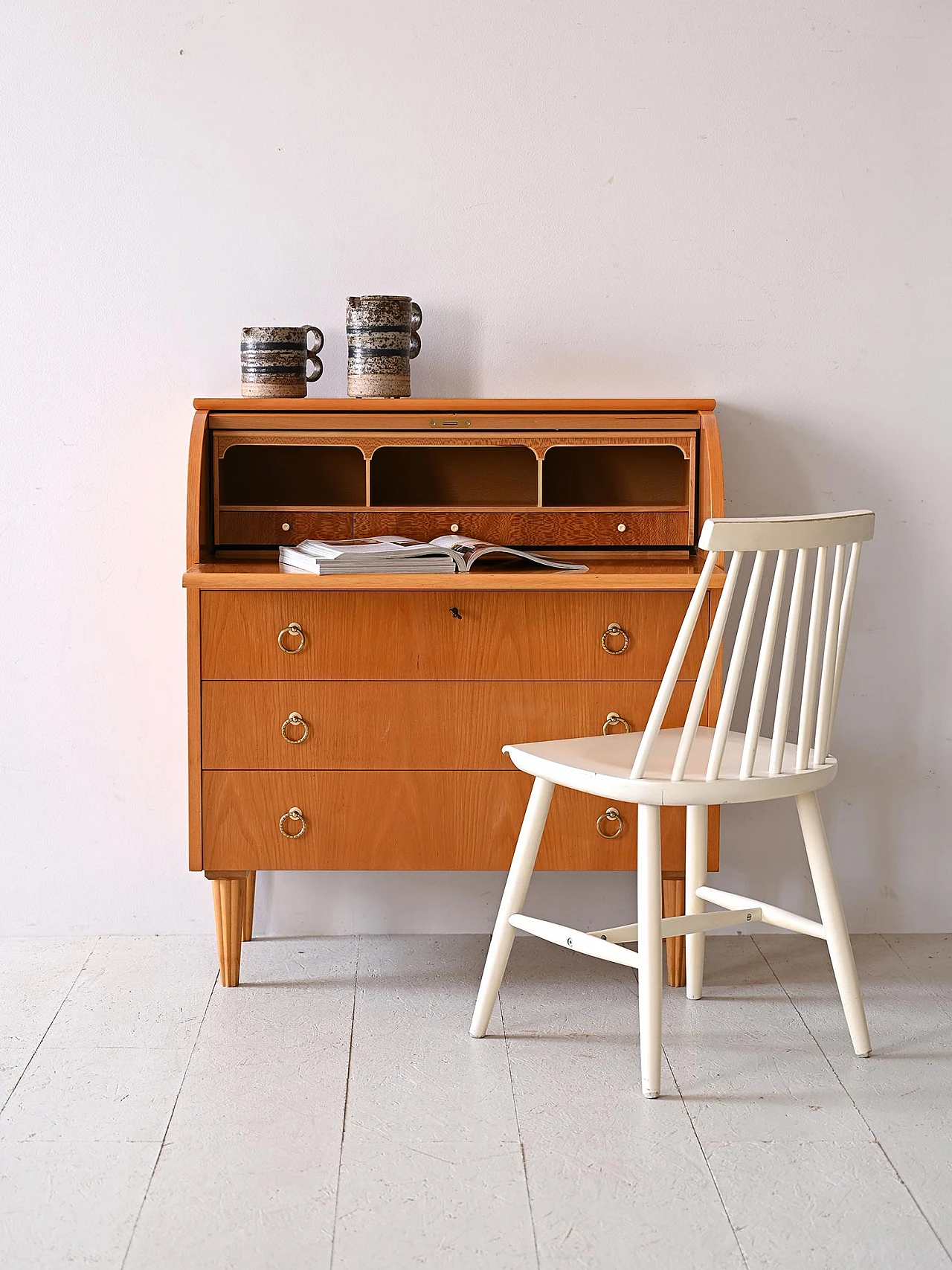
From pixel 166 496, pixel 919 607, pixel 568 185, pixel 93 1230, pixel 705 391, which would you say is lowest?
pixel 93 1230

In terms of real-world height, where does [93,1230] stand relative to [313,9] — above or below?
below

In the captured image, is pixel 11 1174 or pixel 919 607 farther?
pixel 919 607

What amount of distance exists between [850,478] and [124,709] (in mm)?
1597

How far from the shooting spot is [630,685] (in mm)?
2301

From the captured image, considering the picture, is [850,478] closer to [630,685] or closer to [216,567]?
[630,685]

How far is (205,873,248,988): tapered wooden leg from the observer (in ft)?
7.87

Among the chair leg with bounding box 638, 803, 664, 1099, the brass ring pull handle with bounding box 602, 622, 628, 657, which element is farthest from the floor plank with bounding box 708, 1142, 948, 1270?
the brass ring pull handle with bounding box 602, 622, 628, 657

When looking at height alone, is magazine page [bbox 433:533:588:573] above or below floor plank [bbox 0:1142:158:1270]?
above

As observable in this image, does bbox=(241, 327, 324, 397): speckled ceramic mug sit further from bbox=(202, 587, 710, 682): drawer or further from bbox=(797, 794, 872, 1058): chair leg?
bbox=(797, 794, 872, 1058): chair leg

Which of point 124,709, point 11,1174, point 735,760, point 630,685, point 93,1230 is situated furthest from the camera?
point 124,709

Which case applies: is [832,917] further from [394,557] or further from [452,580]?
[394,557]

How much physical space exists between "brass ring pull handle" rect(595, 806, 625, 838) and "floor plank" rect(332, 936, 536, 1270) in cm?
39

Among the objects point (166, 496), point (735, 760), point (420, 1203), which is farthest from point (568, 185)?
point (420, 1203)

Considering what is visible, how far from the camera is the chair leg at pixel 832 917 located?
7.00ft
